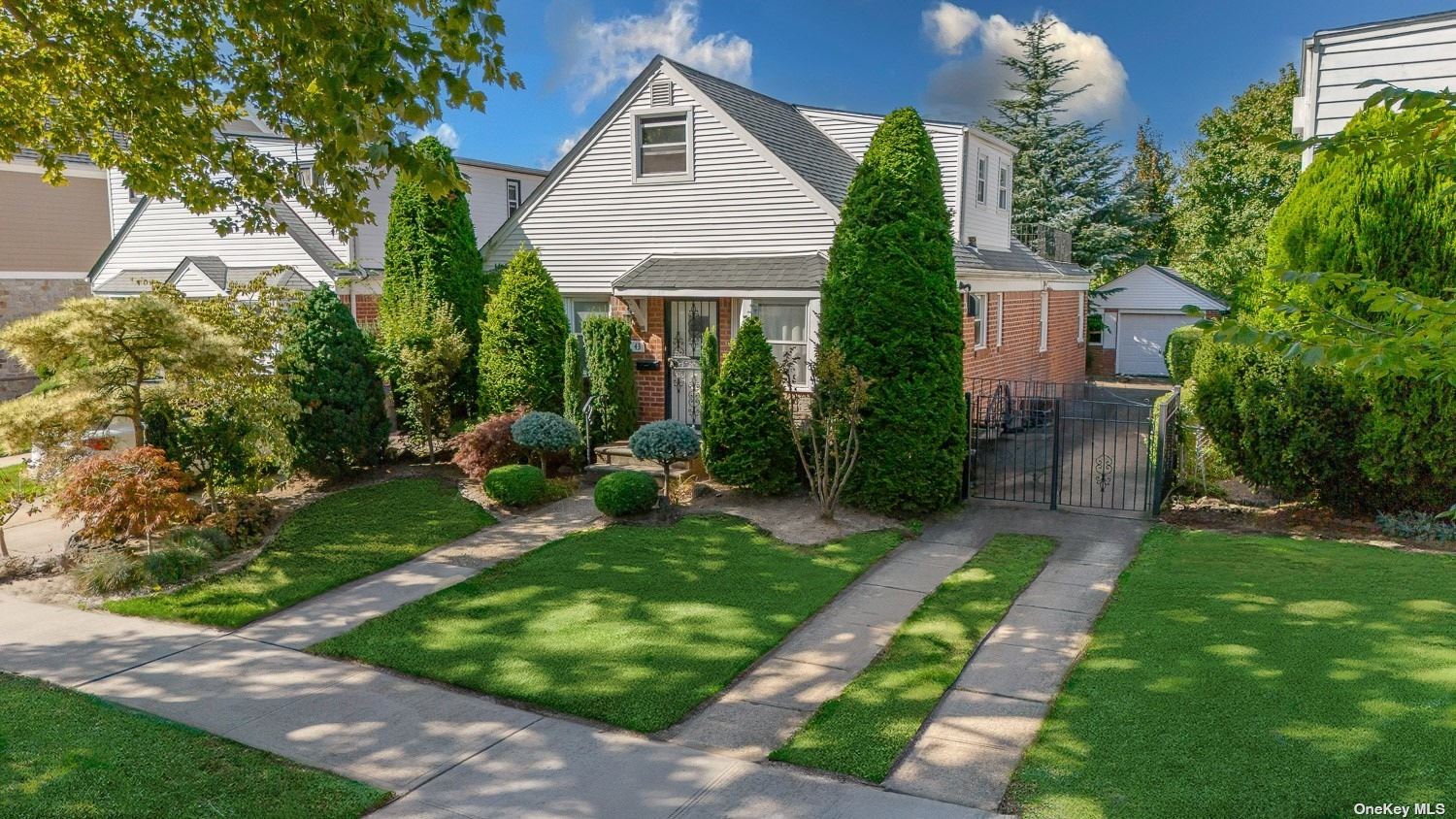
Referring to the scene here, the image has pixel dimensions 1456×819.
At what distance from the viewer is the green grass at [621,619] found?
7.40 m

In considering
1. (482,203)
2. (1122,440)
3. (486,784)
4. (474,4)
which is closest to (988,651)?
(486,784)

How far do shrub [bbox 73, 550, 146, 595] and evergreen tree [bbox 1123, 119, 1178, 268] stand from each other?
35.2m

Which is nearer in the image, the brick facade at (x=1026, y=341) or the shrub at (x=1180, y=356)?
the brick facade at (x=1026, y=341)

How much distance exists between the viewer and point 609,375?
15.1m

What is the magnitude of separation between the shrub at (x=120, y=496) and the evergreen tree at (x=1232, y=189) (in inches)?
1149

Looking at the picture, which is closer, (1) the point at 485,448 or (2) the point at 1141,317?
(1) the point at 485,448

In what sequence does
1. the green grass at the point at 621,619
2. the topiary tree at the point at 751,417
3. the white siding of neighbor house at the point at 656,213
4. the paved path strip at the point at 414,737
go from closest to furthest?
the paved path strip at the point at 414,737 < the green grass at the point at 621,619 < the topiary tree at the point at 751,417 < the white siding of neighbor house at the point at 656,213

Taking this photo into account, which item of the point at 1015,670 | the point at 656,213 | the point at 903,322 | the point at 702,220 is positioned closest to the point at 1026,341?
the point at 702,220

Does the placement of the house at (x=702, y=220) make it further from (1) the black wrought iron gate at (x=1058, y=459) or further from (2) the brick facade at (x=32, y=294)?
(2) the brick facade at (x=32, y=294)

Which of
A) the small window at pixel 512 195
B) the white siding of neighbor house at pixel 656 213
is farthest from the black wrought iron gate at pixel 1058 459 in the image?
the small window at pixel 512 195

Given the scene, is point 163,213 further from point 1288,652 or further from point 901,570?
Result: point 1288,652

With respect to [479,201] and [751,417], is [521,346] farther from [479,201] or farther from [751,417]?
[479,201]

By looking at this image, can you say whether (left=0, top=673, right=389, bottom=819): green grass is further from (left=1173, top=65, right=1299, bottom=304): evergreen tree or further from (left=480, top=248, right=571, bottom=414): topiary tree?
(left=1173, top=65, right=1299, bottom=304): evergreen tree

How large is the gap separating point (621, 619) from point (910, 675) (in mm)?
2763
